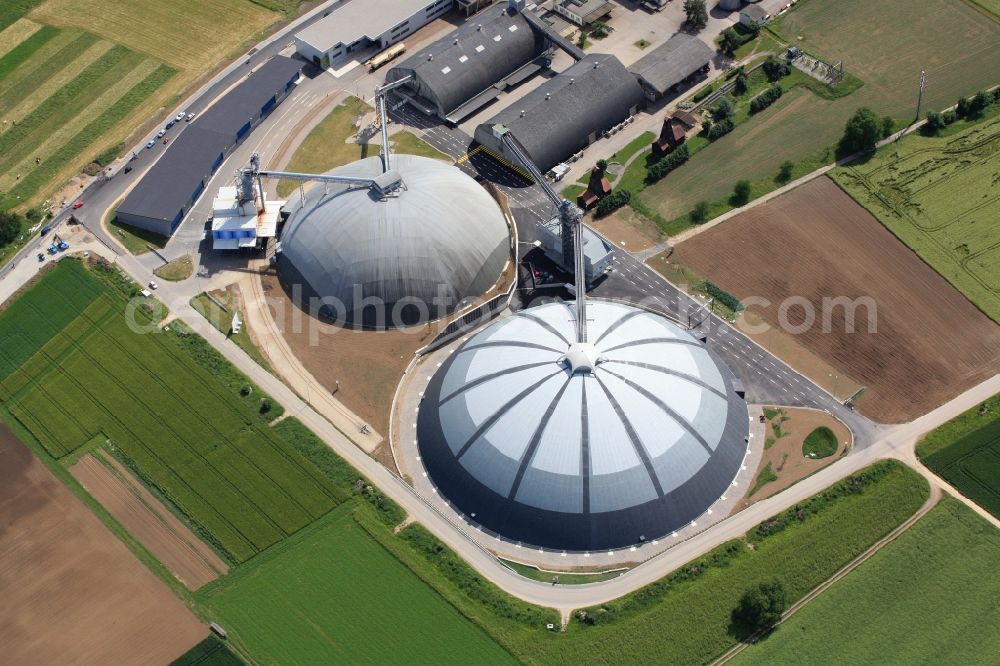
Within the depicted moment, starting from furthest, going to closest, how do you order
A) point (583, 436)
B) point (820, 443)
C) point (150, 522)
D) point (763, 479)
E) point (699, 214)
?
point (699, 214), point (820, 443), point (763, 479), point (150, 522), point (583, 436)

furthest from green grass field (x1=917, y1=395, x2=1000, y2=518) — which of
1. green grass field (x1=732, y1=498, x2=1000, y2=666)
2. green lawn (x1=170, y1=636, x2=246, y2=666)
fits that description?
green lawn (x1=170, y1=636, x2=246, y2=666)

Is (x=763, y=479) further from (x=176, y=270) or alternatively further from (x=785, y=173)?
(x=176, y=270)

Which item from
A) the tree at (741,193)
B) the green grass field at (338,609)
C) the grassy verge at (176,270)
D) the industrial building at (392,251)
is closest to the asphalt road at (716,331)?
the industrial building at (392,251)

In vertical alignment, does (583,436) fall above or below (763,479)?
above

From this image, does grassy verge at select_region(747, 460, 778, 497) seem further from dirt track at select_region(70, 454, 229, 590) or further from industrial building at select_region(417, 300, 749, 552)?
dirt track at select_region(70, 454, 229, 590)

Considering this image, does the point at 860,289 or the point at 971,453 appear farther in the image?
the point at 860,289

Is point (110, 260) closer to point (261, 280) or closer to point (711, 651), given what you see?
point (261, 280)

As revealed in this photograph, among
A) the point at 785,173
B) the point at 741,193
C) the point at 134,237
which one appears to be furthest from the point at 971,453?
the point at 134,237
